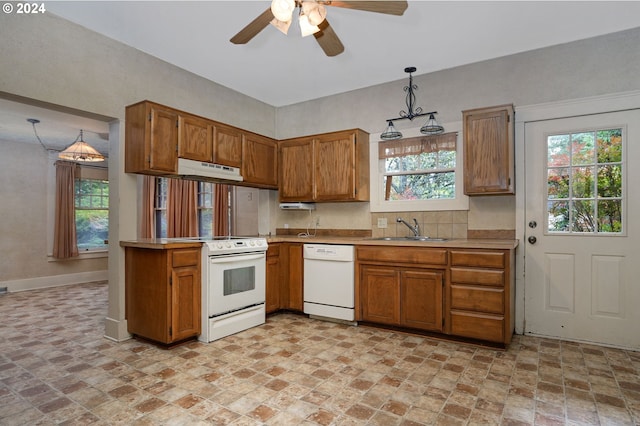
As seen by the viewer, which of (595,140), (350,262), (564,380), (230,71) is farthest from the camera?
(230,71)

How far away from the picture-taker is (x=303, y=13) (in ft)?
6.84

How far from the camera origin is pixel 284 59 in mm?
3656

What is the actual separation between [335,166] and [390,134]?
741 millimetres

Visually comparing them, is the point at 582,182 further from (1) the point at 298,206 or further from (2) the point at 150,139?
(2) the point at 150,139

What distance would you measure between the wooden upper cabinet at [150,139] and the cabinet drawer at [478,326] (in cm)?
295

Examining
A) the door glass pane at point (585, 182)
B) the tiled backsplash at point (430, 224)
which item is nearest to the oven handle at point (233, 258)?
the tiled backsplash at point (430, 224)

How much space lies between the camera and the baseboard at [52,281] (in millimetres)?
5676

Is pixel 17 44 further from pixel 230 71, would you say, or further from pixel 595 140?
pixel 595 140

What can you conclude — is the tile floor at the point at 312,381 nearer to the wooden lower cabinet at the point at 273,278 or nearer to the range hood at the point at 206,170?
the wooden lower cabinet at the point at 273,278

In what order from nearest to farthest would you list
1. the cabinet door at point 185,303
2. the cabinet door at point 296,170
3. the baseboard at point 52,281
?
the cabinet door at point 185,303
the cabinet door at point 296,170
the baseboard at point 52,281

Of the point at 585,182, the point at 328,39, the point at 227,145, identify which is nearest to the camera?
the point at 328,39

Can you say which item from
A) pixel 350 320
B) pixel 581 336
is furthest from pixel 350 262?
pixel 581 336

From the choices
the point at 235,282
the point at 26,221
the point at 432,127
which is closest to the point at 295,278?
the point at 235,282

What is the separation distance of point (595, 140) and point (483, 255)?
1.50 m
